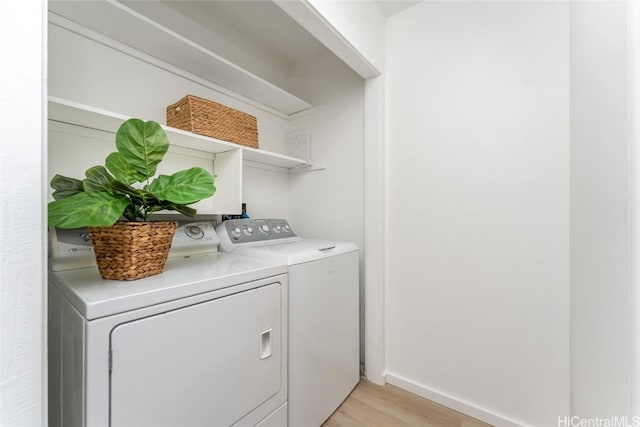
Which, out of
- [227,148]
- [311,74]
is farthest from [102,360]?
[311,74]

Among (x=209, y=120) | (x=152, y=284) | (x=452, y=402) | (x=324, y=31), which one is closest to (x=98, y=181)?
(x=152, y=284)

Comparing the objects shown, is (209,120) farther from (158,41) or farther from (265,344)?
(265,344)

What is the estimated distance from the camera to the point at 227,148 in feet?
4.97

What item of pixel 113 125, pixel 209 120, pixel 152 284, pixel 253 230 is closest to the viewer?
pixel 152 284

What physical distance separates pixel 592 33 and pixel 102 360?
1722 millimetres

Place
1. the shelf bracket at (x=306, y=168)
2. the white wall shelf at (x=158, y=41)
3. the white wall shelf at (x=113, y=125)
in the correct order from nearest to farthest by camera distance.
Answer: the white wall shelf at (x=113, y=125) < the white wall shelf at (x=158, y=41) < the shelf bracket at (x=306, y=168)

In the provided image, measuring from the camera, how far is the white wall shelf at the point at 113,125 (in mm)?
1000

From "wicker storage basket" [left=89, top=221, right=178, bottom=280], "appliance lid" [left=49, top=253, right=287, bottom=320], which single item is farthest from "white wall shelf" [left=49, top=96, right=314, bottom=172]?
"appliance lid" [left=49, top=253, right=287, bottom=320]

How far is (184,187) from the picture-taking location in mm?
858

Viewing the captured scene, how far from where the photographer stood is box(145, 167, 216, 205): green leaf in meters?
0.83

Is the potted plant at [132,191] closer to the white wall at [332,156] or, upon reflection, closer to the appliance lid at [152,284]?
the appliance lid at [152,284]

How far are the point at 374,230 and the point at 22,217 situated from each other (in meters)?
1.56

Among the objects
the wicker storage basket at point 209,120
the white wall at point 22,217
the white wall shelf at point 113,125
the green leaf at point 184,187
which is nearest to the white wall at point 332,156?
the white wall shelf at point 113,125

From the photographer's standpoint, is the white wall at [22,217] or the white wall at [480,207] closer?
the white wall at [22,217]
